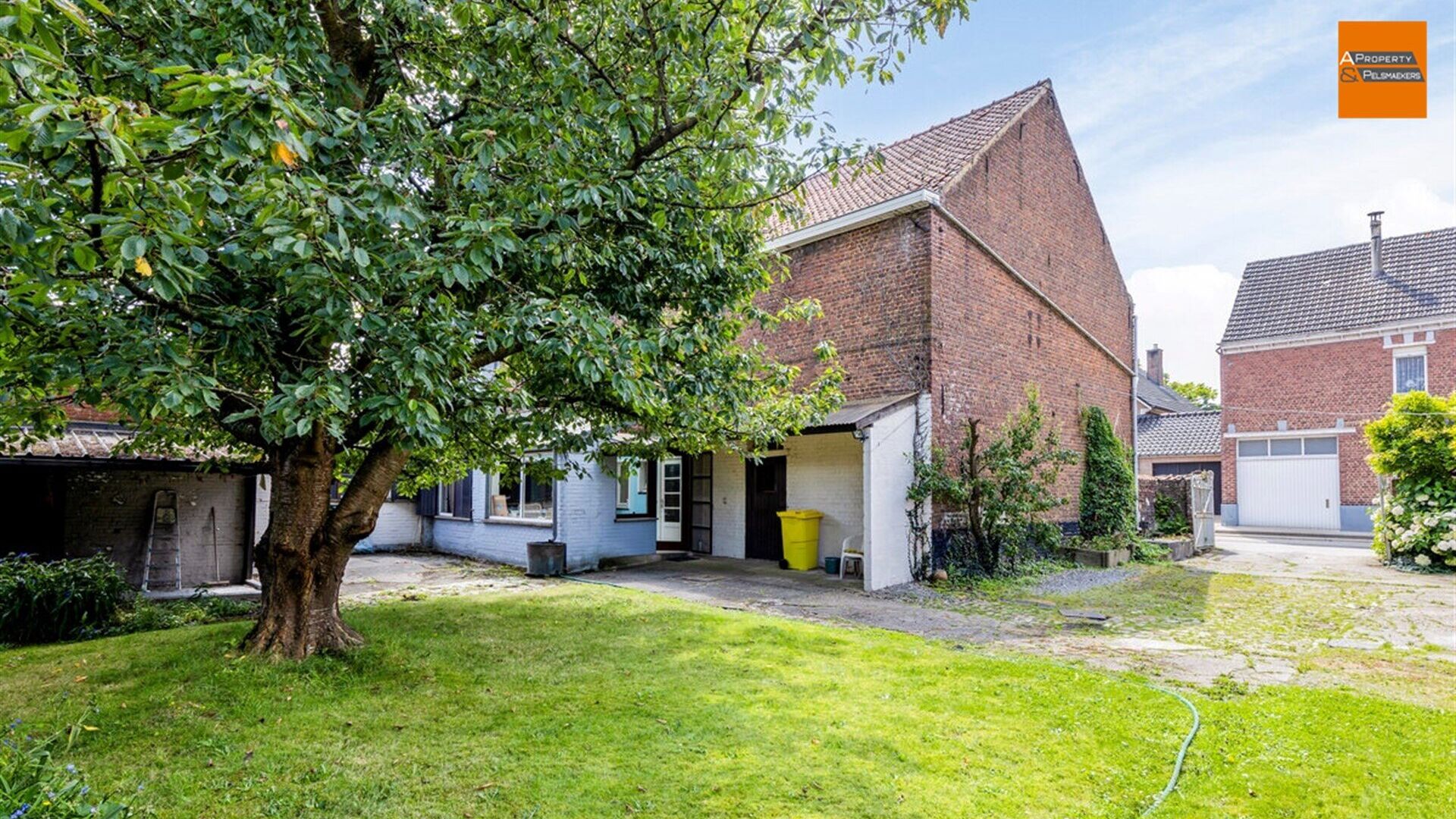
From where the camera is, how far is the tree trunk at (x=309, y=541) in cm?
563

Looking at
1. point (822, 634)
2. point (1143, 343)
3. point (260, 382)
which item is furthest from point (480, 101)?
point (1143, 343)

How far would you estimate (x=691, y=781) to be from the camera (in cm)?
365


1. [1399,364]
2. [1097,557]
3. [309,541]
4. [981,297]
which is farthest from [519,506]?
[1399,364]

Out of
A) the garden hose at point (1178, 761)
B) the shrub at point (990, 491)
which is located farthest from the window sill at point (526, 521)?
the garden hose at point (1178, 761)

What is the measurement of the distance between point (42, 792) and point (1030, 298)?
1363 cm

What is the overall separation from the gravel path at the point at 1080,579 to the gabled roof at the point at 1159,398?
55.3 feet

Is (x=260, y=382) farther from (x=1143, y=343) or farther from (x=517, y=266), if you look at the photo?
(x=1143, y=343)

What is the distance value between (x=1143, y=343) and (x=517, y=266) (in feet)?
131

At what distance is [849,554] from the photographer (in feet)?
37.2

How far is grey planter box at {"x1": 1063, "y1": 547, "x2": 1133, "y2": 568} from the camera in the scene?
41.6 ft

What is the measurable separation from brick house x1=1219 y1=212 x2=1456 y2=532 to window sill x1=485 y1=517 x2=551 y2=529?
21.1 meters

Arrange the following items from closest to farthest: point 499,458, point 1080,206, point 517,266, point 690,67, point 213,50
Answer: point 213,50, point 690,67, point 517,266, point 499,458, point 1080,206

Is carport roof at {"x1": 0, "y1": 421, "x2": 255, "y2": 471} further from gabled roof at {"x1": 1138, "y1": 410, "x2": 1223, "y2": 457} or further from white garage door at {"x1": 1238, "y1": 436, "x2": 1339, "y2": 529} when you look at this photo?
gabled roof at {"x1": 1138, "y1": 410, "x2": 1223, "y2": 457}

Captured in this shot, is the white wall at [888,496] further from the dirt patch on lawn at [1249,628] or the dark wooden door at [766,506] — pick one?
the dark wooden door at [766,506]
